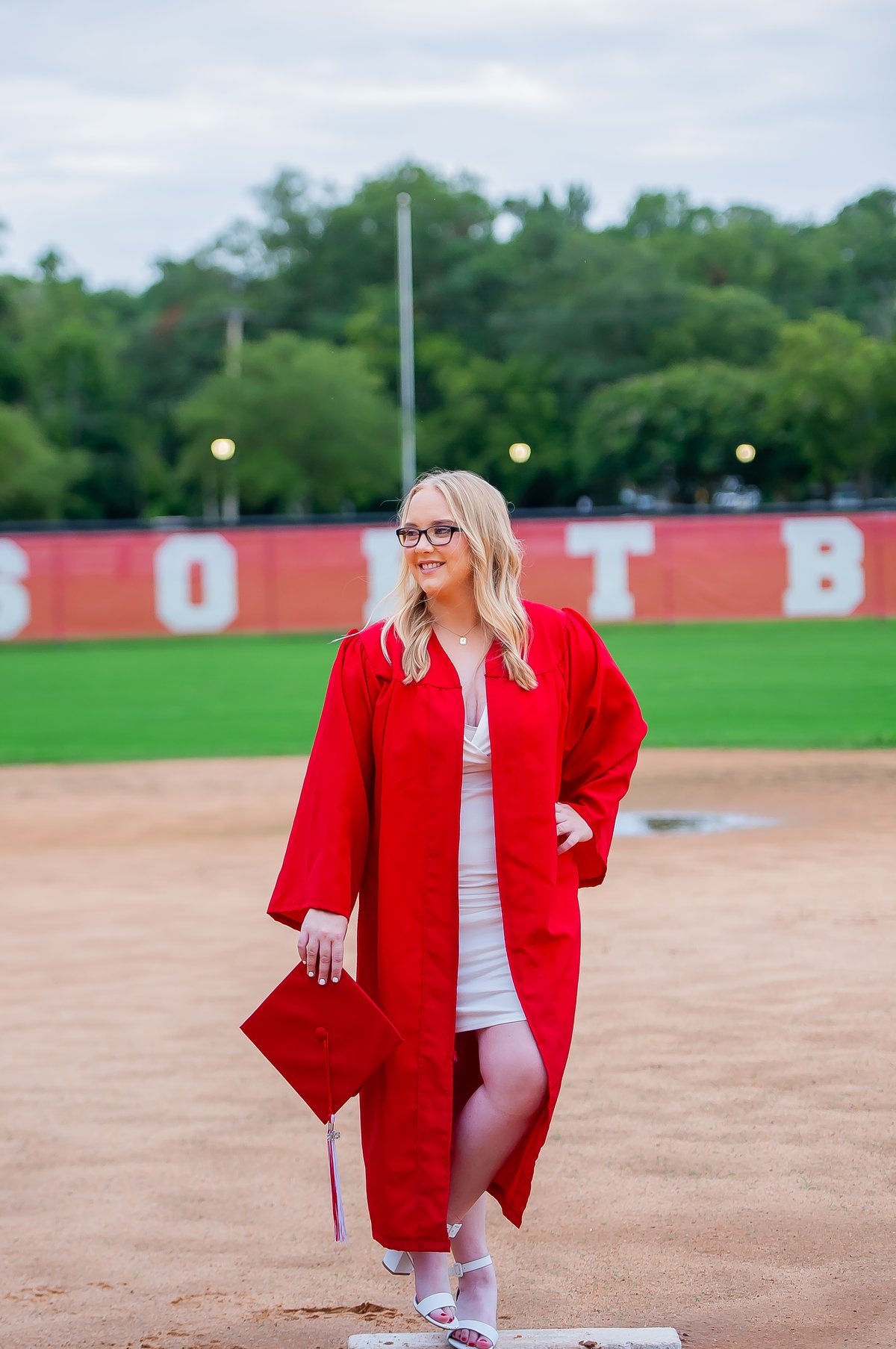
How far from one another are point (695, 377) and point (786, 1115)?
175 feet

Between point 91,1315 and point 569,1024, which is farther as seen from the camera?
point 91,1315

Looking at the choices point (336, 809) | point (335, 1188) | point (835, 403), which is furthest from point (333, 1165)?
point (835, 403)

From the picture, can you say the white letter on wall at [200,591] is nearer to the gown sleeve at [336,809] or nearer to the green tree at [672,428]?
the gown sleeve at [336,809]

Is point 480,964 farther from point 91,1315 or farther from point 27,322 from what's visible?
point 27,322

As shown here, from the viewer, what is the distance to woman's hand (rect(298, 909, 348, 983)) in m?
3.21

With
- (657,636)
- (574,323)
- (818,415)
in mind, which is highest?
(574,323)

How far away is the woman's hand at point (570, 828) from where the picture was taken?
339 cm

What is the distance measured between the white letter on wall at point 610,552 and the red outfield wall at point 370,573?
0.02 m

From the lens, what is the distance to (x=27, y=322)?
78.8m

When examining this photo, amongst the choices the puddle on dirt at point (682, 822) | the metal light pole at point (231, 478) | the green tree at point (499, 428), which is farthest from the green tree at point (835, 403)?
the puddle on dirt at point (682, 822)

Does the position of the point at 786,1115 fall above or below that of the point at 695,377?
below

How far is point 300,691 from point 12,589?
10.5 meters

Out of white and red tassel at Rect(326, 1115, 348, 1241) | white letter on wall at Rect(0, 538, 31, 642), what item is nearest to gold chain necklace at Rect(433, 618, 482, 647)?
white and red tassel at Rect(326, 1115, 348, 1241)

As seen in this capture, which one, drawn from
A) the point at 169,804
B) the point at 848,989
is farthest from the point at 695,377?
the point at 848,989
